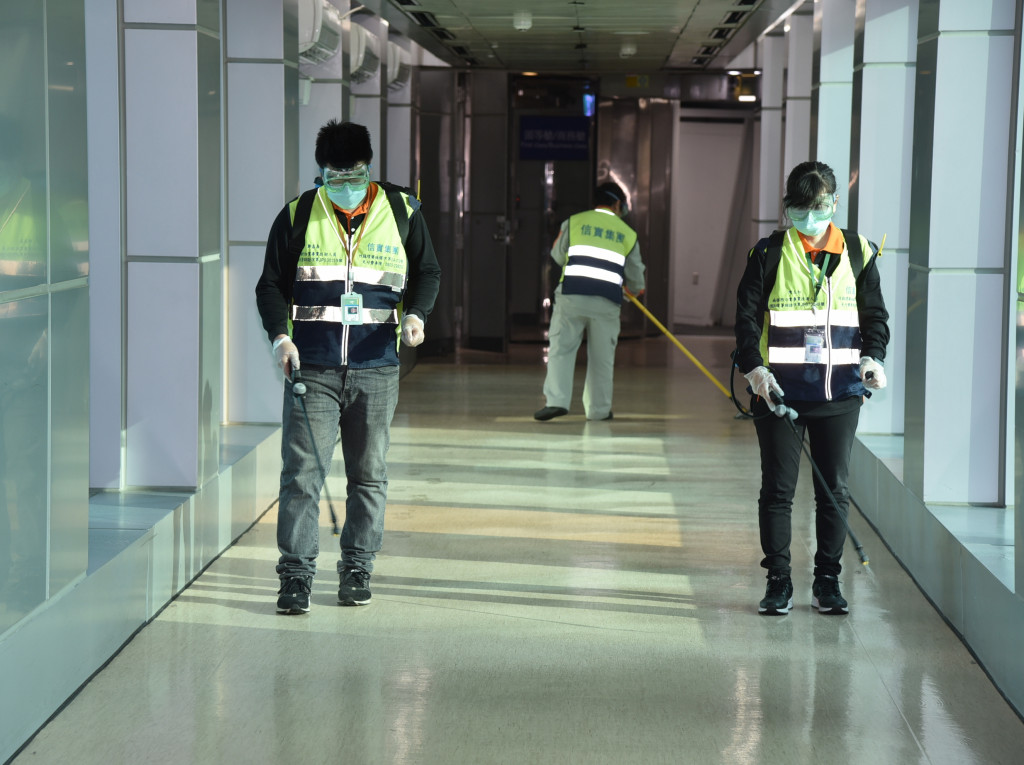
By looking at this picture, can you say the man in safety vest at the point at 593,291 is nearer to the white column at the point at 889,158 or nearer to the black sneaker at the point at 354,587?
the white column at the point at 889,158

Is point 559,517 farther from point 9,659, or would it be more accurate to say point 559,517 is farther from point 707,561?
point 9,659

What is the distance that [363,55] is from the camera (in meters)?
9.55

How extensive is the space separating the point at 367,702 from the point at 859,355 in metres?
1.94

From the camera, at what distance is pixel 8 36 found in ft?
10.3

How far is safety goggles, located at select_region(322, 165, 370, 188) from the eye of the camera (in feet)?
14.2

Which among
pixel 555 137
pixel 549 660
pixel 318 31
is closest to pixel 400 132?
pixel 555 137

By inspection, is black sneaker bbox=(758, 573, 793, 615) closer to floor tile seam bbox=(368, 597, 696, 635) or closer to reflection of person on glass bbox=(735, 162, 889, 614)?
reflection of person on glass bbox=(735, 162, 889, 614)

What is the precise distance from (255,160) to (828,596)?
362cm

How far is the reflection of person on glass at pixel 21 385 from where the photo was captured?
3.17 metres

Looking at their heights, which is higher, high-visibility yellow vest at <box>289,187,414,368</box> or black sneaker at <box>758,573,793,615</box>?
high-visibility yellow vest at <box>289,187,414,368</box>

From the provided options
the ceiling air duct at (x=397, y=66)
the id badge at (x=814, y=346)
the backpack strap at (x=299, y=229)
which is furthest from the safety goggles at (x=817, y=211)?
the ceiling air duct at (x=397, y=66)

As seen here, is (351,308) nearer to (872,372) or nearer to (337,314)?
(337,314)

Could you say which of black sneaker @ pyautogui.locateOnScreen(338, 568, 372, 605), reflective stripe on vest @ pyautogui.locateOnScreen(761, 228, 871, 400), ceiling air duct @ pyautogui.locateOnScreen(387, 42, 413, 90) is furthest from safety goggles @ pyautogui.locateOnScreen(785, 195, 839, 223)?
ceiling air duct @ pyautogui.locateOnScreen(387, 42, 413, 90)

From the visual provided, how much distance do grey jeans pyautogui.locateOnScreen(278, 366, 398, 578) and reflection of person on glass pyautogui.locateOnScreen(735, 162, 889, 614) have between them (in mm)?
1208
